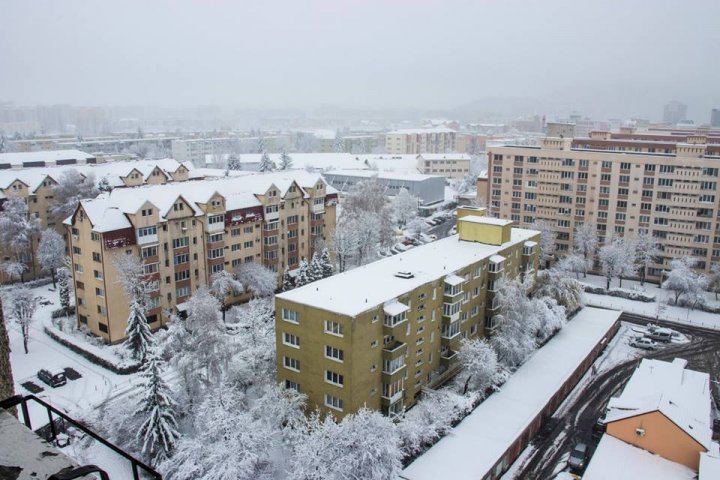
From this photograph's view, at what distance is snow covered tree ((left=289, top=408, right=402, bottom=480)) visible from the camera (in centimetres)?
1856

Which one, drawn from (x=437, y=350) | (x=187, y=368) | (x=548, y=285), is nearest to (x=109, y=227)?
(x=187, y=368)

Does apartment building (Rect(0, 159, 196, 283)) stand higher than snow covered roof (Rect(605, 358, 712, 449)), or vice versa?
apartment building (Rect(0, 159, 196, 283))

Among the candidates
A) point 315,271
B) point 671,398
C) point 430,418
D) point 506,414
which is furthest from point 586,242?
point 430,418

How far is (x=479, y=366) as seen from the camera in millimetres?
26500

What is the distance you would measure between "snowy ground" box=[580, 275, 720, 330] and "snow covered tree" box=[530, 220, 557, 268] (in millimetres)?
4316

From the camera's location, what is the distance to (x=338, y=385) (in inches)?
886

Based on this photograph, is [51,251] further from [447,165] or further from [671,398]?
[447,165]

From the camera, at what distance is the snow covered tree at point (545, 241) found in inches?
1975

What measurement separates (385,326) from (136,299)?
1517cm

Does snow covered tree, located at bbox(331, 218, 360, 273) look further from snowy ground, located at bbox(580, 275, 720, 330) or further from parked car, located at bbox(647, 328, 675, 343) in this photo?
parked car, located at bbox(647, 328, 675, 343)

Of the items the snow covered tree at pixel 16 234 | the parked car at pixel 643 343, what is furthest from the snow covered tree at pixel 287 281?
the parked car at pixel 643 343

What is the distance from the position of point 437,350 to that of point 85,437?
16311 mm

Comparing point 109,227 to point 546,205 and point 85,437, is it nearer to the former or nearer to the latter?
point 85,437

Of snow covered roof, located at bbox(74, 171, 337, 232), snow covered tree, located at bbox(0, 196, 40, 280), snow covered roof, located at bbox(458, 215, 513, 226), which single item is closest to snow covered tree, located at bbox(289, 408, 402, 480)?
snow covered roof, located at bbox(458, 215, 513, 226)
